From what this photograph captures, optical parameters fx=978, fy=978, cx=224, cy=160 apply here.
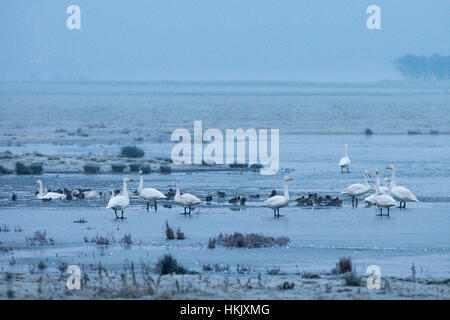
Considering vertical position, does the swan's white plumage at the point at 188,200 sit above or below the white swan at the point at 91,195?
above

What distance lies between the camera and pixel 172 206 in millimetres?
22297

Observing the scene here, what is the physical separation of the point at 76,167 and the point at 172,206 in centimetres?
1026

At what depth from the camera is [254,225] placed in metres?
18.8

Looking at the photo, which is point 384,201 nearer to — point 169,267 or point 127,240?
point 127,240

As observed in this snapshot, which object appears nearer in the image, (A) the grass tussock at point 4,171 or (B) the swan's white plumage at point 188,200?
(B) the swan's white plumage at point 188,200

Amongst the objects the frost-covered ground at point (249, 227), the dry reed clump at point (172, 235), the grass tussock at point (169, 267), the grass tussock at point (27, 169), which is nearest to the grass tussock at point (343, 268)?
the frost-covered ground at point (249, 227)

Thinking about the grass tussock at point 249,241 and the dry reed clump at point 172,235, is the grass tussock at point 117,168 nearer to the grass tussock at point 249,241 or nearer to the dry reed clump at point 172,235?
the dry reed clump at point 172,235

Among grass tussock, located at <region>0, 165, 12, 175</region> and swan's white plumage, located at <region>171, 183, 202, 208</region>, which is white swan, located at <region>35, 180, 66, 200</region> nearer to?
swan's white plumage, located at <region>171, 183, 202, 208</region>

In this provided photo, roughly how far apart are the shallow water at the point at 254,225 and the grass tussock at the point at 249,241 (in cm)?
24

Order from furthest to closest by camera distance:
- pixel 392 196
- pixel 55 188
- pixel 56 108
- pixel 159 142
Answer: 1. pixel 56 108
2. pixel 159 142
3. pixel 55 188
4. pixel 392 196

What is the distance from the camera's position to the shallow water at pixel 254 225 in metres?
14.9

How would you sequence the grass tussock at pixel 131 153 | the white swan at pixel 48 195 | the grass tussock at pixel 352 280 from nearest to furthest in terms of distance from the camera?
the grass tussock at pixel 352 280 → the white swan at pixel 48 195 → the grass tussock at pixel 131 153

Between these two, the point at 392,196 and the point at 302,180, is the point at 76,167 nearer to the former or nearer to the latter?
the point at 302,180
